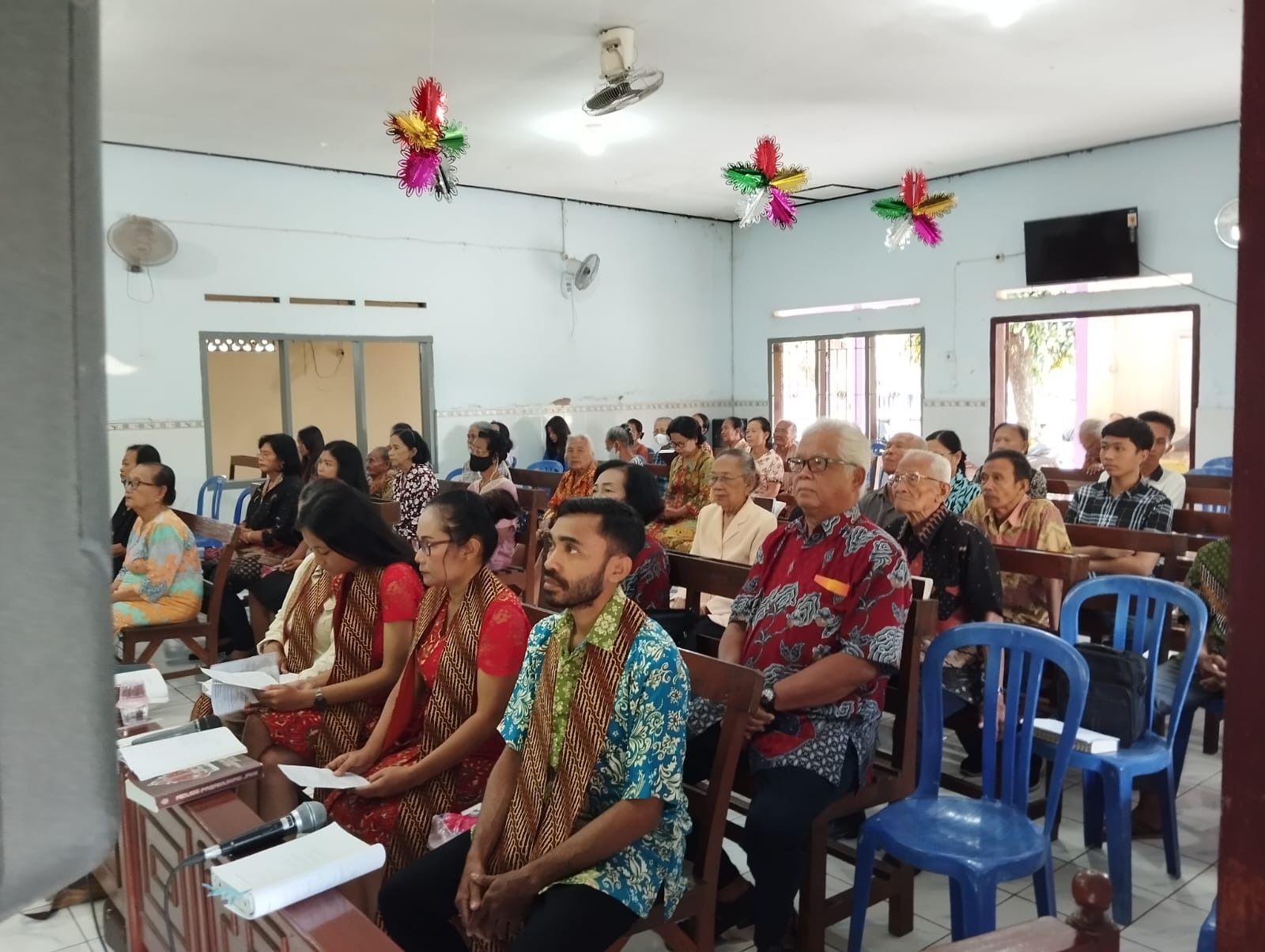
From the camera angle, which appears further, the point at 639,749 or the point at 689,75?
the point at 689,75

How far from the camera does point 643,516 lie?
3.29 m

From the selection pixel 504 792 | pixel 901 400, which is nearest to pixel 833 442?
pixel 504 792

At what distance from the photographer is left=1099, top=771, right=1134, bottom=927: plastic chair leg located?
2.44m

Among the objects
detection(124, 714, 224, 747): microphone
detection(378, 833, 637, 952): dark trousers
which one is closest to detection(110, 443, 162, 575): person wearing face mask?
detection(124, 714, 224, 747): microphone

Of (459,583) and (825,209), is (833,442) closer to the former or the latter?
(459,583)

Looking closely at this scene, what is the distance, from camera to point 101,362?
39cm

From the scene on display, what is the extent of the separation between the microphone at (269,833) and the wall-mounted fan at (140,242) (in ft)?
19.5

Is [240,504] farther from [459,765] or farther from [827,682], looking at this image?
[827,682]

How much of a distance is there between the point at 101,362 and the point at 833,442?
2.29 m

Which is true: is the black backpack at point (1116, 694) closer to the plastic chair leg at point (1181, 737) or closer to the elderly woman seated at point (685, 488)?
the plastic chair leg at point (1181, 737)

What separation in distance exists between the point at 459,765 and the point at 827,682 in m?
0.85

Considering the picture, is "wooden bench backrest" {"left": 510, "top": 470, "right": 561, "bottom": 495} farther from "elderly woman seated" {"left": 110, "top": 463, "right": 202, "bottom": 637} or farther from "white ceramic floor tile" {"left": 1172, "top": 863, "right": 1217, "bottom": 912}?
"white ceramic floor tile" {"left": 1172, "top": 863, "right": 1217, "bottom": 912}

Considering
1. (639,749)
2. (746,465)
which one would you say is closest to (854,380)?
(746,465)

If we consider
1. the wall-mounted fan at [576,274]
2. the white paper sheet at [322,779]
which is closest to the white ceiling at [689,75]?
the wall-mounted fan at [576,274]
